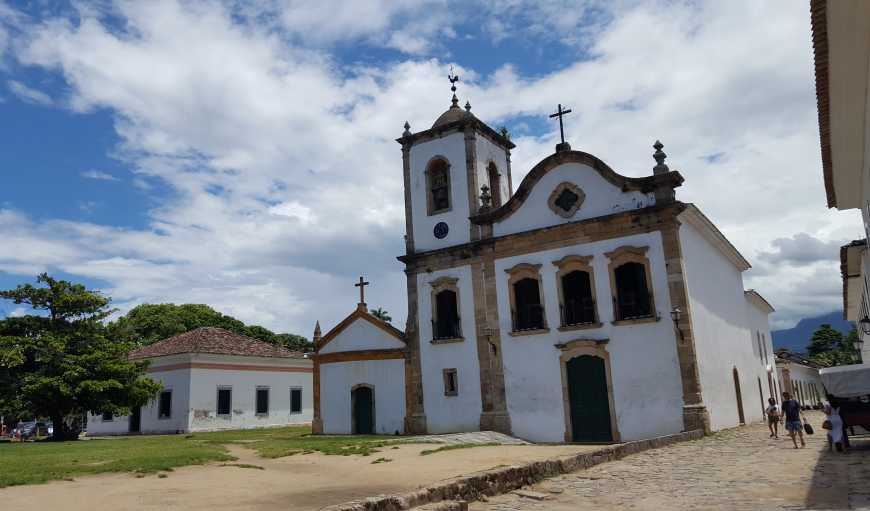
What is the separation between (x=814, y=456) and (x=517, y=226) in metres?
11.3

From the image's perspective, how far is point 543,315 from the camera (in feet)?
65.5

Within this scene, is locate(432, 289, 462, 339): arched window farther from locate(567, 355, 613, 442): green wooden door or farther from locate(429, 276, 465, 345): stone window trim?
locate(567, 355, 613, 442): green wooden door

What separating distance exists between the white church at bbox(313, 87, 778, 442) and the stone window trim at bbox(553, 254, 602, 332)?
43mm

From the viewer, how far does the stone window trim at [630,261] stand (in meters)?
18.3

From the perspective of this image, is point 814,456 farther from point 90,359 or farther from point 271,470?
point 90,359

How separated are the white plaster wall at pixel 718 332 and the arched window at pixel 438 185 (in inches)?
322

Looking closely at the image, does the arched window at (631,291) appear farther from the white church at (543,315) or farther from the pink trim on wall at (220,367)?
the pink trim on wall at (220,367)

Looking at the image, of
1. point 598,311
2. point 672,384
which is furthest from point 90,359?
point 672,384

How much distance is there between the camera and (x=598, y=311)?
19.2m

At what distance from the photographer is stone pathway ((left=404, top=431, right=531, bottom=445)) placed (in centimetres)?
1734

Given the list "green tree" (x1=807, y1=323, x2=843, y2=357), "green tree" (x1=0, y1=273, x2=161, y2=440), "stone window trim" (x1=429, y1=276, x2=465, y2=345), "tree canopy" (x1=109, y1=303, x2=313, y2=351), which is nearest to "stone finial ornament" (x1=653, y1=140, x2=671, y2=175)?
"stone window trim" (x1=429, y1=276, x2=465, y2=345)

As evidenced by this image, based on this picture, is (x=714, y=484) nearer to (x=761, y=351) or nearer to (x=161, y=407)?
(x=761, y=351)

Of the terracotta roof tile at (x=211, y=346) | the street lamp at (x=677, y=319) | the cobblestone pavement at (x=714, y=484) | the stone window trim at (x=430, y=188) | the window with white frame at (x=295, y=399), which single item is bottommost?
the cobblestone pavement at (x=714, y=484)

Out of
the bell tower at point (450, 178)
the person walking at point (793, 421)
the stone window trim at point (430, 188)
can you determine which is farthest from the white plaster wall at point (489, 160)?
the person walking at point (793, 421)
